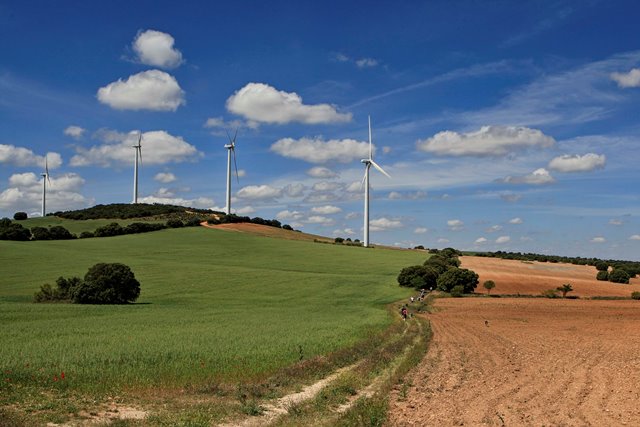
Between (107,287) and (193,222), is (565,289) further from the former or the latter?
(193,222)

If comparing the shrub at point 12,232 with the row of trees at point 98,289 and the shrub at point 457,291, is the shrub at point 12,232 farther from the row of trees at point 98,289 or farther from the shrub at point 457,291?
the shrub at point 457,291

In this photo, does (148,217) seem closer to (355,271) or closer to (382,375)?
(355,271)

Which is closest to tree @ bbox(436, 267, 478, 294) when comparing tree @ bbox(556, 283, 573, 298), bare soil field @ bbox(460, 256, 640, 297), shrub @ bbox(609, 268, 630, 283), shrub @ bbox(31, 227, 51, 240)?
bare soil field @ bbox(460, 256, 640, 297)

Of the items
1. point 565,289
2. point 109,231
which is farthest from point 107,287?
point 109,231

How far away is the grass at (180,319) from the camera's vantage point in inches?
855

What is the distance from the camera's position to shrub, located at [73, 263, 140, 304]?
5372 cm

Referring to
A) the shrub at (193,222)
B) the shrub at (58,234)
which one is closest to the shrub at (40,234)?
the shrub at (58,234)

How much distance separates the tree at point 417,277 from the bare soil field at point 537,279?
984 cm

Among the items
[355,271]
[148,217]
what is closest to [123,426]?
[355,271]

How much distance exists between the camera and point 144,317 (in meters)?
41.5

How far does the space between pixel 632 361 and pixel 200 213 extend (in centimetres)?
14684

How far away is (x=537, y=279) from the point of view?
298 feet

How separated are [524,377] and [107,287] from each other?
42581mm

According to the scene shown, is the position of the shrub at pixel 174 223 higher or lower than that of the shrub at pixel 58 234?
higher
